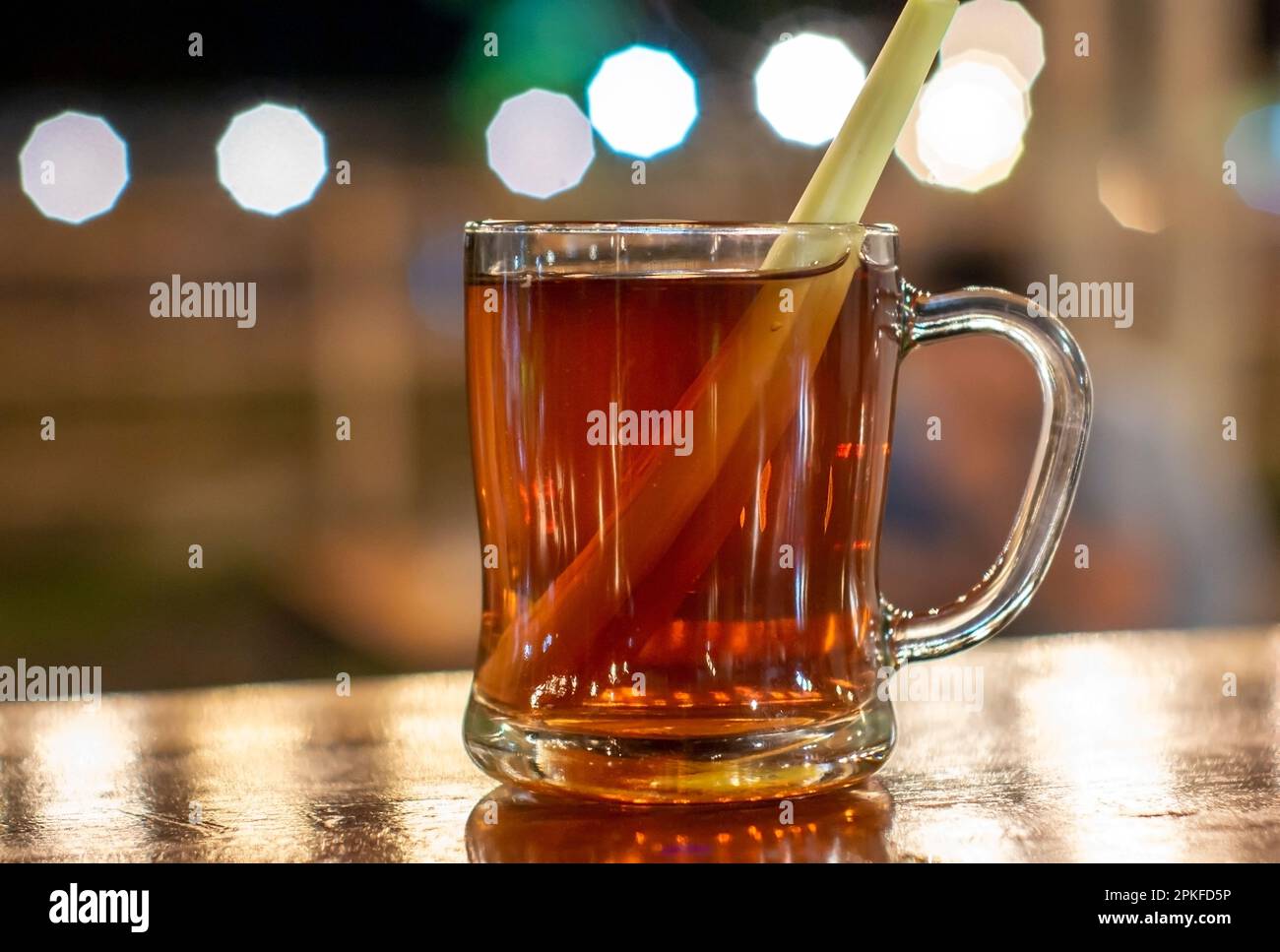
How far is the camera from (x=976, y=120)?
3227 millimetres

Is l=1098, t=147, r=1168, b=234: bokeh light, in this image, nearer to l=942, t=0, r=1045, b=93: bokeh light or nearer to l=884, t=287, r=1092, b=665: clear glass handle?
l=942, t=0, r=1045, b=93: bokeh light

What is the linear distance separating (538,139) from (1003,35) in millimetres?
960

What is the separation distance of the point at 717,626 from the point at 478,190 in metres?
3.65

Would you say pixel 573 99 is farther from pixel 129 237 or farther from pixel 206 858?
pixel 206 858

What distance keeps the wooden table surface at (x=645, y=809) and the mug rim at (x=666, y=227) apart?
20 centimetres

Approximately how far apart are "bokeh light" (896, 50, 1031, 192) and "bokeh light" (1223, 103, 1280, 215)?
0.46 meters

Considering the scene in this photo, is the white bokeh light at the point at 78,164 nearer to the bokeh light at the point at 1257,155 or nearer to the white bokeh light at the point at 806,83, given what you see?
the white bokeh light at the point at 806,83

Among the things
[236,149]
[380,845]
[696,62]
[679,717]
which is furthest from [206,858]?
[236,149]

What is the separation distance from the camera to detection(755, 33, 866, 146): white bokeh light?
3.03 m

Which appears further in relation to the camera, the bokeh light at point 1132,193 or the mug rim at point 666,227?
the bokeh light at point 1132,193

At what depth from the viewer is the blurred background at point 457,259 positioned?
3135 mm

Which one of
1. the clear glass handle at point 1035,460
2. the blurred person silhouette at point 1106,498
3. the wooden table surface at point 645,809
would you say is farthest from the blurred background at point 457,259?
the clear glass handle at point 1035,460

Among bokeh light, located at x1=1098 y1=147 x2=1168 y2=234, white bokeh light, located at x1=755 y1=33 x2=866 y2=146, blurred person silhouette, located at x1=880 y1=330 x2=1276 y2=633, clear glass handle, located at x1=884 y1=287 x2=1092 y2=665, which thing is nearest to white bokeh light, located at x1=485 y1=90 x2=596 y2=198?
white bokeh light, located at x1=755 y1=33 x2=866 y2=146

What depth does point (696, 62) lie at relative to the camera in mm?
3158
